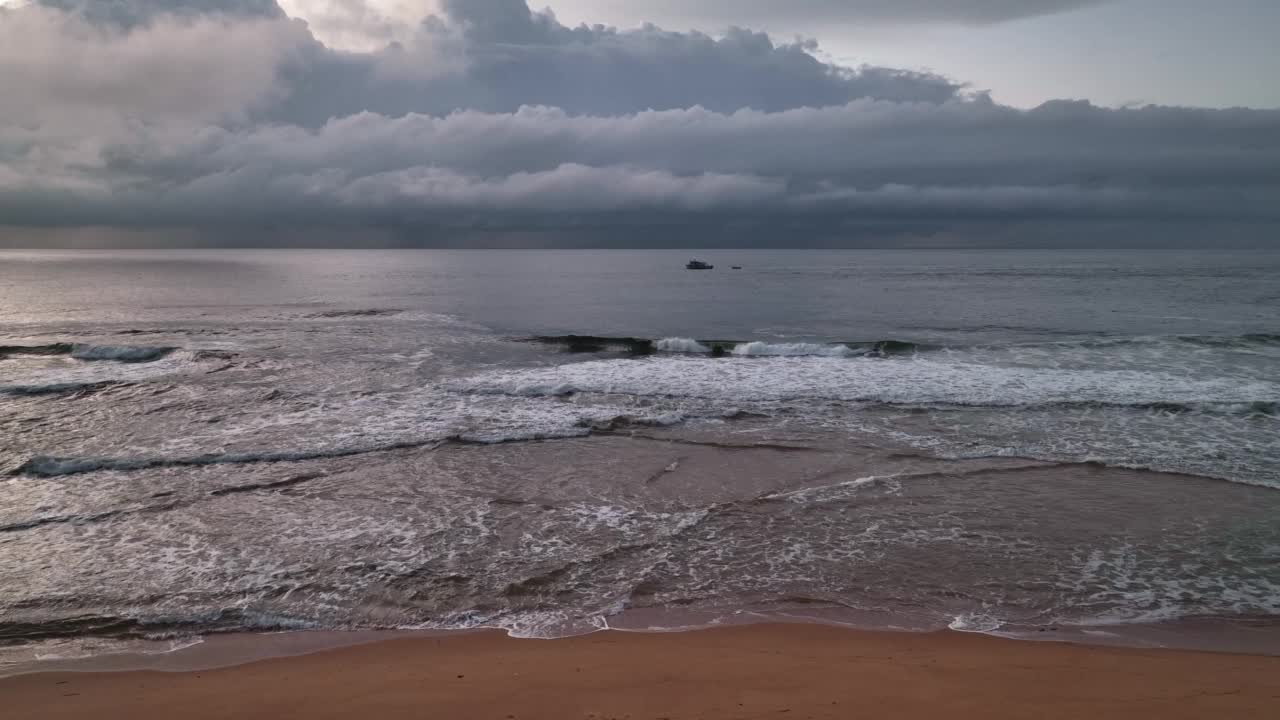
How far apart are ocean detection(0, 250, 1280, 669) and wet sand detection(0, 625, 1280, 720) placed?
1.72ft

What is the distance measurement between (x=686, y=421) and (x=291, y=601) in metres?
9.93

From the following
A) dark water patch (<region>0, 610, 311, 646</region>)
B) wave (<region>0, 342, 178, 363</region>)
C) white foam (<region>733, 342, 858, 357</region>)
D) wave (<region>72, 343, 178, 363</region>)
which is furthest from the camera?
white foam (<region>733, 342, 858, 357</region>)

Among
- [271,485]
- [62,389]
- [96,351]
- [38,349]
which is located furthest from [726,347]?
[38,349]

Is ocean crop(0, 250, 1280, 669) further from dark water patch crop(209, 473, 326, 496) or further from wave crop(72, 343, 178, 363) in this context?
wave crop(72, 343, 178, 363)

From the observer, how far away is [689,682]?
5.63 meters

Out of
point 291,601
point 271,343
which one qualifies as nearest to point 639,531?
point 291,601

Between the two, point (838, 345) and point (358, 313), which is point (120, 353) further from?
point (838, 345)

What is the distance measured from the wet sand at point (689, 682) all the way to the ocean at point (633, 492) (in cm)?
52

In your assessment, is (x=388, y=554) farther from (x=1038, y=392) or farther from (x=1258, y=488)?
(x=1038, y=392)

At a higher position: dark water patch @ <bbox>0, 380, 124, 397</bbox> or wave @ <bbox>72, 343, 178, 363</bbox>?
wave @ <bbox>72, 343, 178, 363</bbox>

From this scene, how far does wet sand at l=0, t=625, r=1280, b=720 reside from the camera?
5.25m

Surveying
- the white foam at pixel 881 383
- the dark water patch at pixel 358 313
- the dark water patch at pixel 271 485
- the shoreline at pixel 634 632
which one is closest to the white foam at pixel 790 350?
the white foam at pixel 881 383

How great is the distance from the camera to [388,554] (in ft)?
28.5

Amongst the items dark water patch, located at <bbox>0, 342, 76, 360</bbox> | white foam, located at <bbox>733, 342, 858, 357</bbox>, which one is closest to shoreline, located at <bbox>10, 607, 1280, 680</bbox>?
white foam, located at <bbox>733, 342, 858, 357</bbox>
